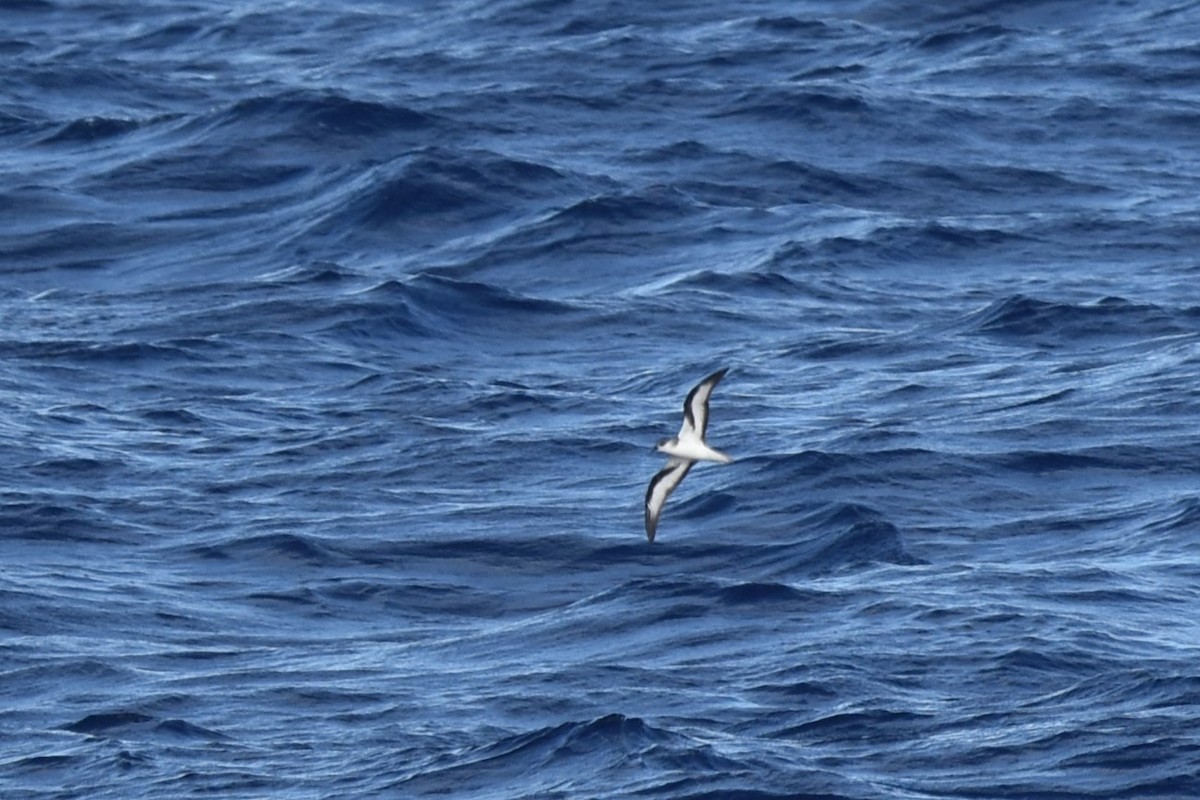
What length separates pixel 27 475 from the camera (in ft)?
98.8

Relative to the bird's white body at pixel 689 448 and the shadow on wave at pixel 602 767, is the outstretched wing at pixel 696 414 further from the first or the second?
the shadow on wave at pixel 602 767

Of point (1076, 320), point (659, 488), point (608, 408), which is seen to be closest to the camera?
point (659, 488)

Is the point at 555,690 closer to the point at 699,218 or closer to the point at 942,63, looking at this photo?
the point at 699,218

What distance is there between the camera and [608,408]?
31.2 meters

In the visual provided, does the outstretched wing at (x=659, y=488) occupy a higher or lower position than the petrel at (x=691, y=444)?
lower

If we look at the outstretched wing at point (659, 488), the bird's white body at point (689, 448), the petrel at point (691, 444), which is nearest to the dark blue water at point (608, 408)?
the outstretched wing at point (659, 488)

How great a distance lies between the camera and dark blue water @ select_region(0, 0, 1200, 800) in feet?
76.9

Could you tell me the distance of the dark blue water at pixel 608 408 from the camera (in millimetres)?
23453

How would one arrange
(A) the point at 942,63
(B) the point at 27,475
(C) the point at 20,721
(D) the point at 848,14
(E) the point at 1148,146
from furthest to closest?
(D) the point at 848,14
(A) the point at 942,63
(E) the point at 1148,146
(B) the point at 27,475
(C) the point at 20,721

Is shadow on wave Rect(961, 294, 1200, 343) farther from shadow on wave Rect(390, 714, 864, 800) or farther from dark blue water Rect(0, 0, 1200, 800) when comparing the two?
shadow on wave Rect(390, 714, 864, 800)

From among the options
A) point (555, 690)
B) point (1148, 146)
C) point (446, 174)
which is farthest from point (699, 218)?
point (555, 690)

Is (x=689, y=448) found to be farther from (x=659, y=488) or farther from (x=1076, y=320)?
(x=1076, y=320)

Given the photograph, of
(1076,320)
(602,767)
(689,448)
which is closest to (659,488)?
(689,448)

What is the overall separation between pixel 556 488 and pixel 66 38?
23.2 meters
